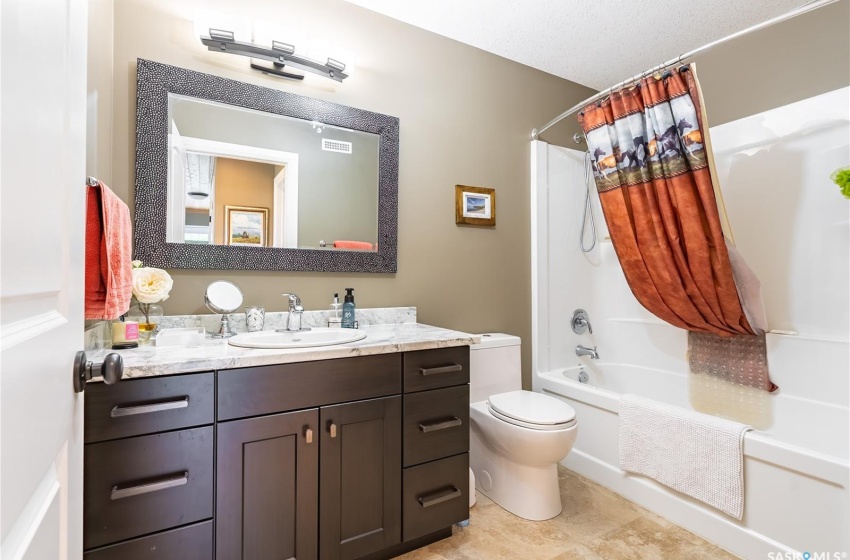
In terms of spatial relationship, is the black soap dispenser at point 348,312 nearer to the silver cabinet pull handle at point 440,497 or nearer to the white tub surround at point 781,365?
the silver cabinet pull handle at point 440,497

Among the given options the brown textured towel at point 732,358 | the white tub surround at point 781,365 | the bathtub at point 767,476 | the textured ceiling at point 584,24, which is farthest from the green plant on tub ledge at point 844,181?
the textured ceiling at point 584,24

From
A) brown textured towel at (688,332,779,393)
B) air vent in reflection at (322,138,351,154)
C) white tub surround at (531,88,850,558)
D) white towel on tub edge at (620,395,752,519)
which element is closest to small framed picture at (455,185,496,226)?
white tub surround at (531,88,850,558)

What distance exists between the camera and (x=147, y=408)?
1.13 metres

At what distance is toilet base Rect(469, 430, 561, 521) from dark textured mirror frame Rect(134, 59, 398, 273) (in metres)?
1.16

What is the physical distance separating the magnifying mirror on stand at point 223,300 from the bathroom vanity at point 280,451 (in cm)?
19

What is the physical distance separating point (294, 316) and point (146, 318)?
0.54m

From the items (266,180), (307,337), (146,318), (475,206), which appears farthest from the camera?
(475,206)

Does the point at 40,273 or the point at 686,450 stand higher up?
the point at 40,273

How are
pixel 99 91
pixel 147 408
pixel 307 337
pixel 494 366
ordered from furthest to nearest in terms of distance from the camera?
pixel 494 366 → pixel 307 337 → pixel 99 91 → pixel 147 408

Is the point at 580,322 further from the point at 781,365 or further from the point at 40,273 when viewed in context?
the point at 40,273

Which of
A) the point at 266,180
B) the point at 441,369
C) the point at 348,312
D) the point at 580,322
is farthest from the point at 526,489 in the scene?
the point at 266,180

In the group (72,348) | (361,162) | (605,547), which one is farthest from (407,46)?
(605,547)

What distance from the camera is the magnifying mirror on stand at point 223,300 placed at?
65.5 inches

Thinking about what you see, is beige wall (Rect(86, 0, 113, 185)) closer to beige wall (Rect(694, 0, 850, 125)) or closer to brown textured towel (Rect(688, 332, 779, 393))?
brown textured towel (Rect(688, 332, 779, 393))
